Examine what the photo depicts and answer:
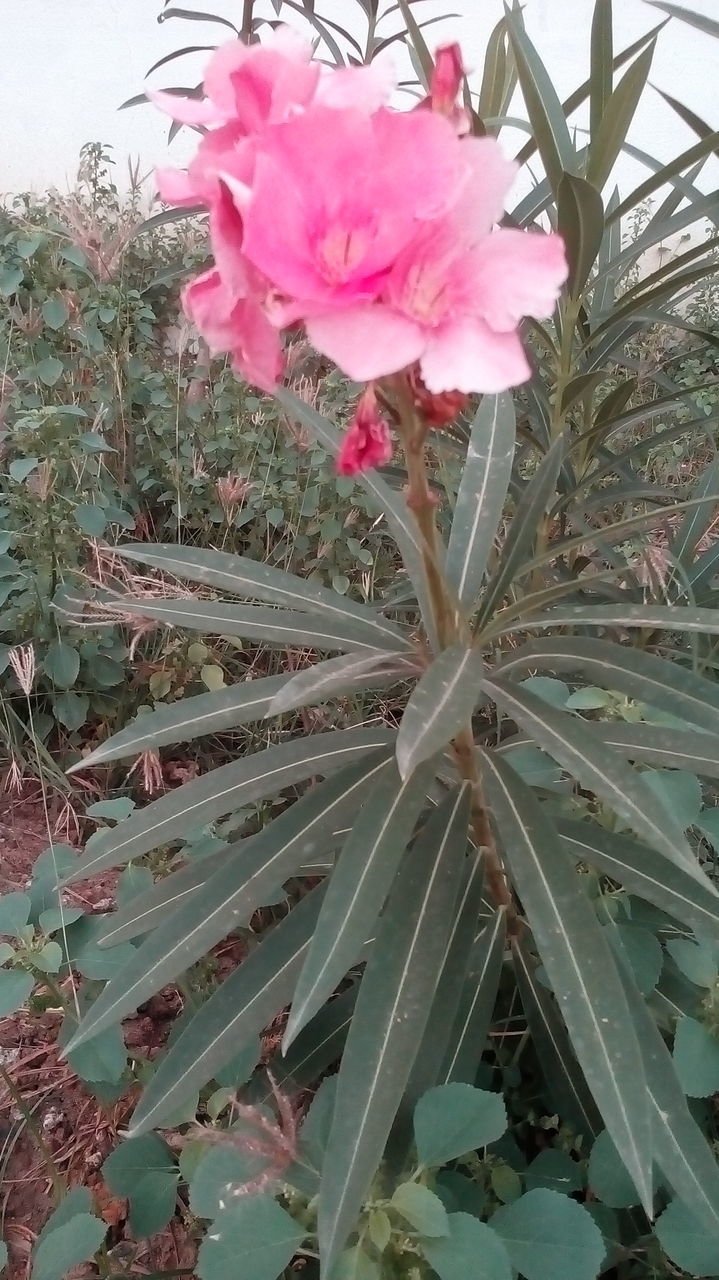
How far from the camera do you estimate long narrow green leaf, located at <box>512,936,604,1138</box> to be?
0.90m

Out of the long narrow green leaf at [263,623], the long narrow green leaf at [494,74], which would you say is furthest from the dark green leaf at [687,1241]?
the long narrow green leaf at [494,74]

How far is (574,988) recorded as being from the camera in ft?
1.99

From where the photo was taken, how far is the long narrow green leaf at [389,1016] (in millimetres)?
604

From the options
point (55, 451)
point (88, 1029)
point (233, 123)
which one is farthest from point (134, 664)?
point (233, 123)

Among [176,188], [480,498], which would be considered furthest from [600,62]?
[176,188]

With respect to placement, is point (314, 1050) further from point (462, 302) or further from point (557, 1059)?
point (462, 302)

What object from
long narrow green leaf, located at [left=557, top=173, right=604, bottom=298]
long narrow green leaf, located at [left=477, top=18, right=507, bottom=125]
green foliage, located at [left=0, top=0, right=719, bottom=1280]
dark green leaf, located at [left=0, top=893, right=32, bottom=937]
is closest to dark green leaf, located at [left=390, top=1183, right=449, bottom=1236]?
green foliage, located at [left=0, top=0, right=719, bottom=1280]

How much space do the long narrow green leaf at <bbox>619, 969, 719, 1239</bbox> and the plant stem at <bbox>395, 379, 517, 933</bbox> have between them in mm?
212

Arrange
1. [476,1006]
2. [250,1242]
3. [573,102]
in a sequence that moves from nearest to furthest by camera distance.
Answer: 1. [250,1242]
2. [476,1006]
3. [573,102]

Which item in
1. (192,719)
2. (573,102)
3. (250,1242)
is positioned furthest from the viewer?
(573,102)

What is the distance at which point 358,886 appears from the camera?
62 centimetres

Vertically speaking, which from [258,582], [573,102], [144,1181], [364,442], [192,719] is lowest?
[144,1181]

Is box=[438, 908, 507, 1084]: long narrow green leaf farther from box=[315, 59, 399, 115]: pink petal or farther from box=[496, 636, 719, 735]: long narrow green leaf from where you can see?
box=[315, 59, 399, 115]: pink petal

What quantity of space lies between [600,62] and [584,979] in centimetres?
105
